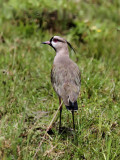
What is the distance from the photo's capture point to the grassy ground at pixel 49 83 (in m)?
3.57

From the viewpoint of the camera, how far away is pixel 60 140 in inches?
152

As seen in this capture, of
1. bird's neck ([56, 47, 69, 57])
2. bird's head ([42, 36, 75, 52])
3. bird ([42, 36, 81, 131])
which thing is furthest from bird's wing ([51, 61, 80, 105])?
bird's head ([42, 36, 75, 52])

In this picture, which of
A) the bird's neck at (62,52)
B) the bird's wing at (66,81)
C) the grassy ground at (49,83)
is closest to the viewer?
the grassy ground at (49,83)

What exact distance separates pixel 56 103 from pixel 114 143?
110 cm

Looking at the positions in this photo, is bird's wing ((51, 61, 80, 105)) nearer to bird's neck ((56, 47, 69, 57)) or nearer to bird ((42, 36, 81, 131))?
bird ((42, 36, 81, 131))

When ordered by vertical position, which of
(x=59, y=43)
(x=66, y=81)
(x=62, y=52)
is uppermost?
(x=59, y=43)

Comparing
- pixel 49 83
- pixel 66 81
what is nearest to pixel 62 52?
pixel 49 83

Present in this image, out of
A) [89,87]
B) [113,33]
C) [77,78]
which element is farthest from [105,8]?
[77,78]

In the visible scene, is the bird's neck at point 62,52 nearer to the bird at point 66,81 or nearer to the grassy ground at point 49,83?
the bird at point 66,81

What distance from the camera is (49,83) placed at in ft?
15.9

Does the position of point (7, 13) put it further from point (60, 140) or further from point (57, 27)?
point (60, 140)

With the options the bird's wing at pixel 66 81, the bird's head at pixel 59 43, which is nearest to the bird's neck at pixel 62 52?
the bird's head at pixel 59 43

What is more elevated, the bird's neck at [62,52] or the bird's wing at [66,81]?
the bird's neck at [62,52]

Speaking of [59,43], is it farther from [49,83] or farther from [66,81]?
[66,81]
